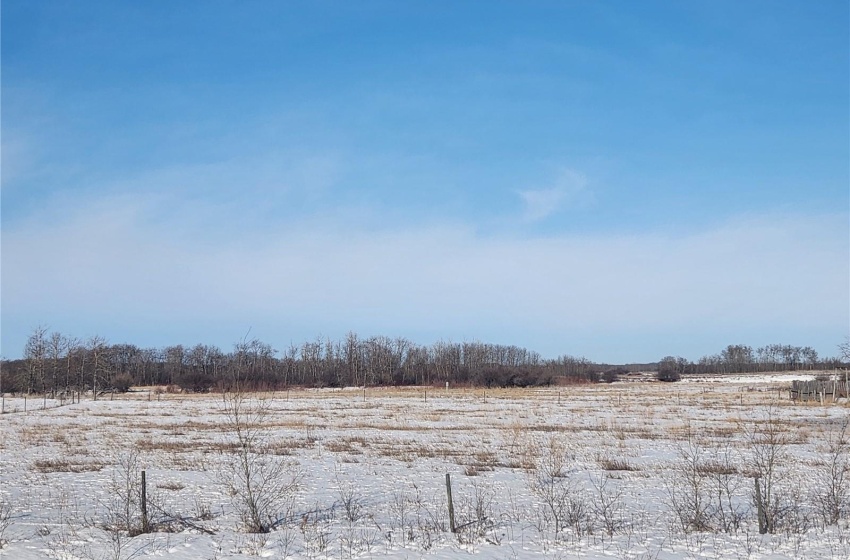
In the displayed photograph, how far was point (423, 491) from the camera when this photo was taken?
1700 centimetres

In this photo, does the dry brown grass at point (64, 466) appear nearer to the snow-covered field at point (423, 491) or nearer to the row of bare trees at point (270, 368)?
the snow-covered field at point (423, 491)

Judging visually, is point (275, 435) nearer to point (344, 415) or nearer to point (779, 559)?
point (344, 415)

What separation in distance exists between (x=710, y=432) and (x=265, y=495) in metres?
22.4

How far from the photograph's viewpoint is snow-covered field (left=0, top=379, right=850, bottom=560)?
11.2m

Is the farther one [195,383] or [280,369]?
[280,369]

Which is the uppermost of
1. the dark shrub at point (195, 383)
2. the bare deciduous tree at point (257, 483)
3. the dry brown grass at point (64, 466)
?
the bare deciduous tree at point (257, 483)

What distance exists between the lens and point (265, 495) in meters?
16.5

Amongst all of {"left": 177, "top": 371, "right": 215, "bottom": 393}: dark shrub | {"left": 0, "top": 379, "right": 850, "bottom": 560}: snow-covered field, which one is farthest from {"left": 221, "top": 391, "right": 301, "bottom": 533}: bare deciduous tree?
{"left": 177, "top": 371, "right": 215, "bottom": 393}: dark shrub

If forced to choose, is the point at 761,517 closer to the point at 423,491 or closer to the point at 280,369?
the point at 423,491

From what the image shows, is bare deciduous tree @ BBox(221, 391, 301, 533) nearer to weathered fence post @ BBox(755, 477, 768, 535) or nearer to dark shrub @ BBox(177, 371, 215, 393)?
weathered fence post @ BBox(755, 477, 768, 535)

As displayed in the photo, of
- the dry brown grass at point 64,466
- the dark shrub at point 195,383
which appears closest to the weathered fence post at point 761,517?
the dry brown grass at point 64,466

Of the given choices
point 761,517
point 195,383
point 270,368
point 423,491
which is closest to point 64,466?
point 423,491

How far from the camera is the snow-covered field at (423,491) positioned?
11.2 m

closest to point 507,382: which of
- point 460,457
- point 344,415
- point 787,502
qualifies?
point 344,415
